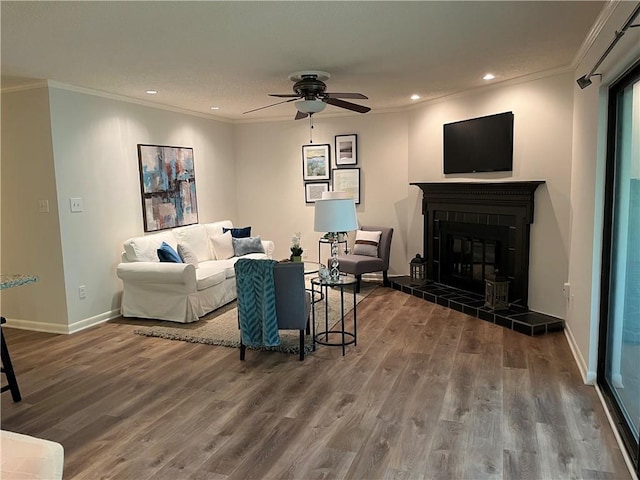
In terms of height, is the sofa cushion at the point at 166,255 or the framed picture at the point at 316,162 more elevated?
the framed picture at the point at 316,162

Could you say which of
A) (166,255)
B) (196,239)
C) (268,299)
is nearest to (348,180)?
(196,239)

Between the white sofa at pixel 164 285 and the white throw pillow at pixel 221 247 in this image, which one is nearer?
the white sofa at pixel 164 285

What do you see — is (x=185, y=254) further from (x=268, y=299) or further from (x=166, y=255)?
(x=268, y=299)

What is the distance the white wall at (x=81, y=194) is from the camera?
4504mm

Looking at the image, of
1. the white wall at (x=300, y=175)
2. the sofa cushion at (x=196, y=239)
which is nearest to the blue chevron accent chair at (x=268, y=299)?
the sofa cushion at (x=196, y=239)

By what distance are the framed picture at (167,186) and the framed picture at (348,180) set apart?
2.12 meters

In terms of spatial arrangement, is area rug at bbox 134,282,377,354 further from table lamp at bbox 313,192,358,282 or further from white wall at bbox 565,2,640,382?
white wall at bbox 565,2,640,382

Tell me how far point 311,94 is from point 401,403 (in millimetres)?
2814

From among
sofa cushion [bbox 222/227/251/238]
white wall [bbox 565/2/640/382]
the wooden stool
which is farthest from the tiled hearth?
the wooden stool

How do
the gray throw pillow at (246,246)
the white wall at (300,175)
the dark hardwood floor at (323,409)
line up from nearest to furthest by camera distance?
the dark hardwood floor at (323,409), the gray throw pillow at (246,246), the white wall at (300,175)

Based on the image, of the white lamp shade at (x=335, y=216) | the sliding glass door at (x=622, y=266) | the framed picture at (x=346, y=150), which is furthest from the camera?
the framed picture at (x=346, y=150)

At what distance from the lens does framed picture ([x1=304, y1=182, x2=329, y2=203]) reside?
23.2ft

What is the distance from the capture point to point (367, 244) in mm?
6395

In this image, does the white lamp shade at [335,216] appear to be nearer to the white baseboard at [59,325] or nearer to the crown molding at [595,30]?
the crown molding at [595,30]
